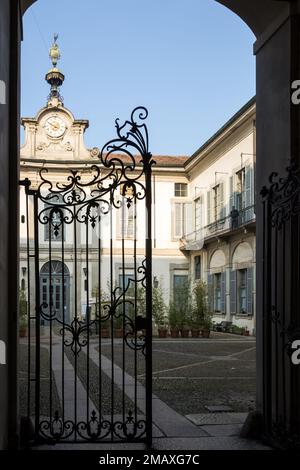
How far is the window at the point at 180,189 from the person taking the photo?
2822cm

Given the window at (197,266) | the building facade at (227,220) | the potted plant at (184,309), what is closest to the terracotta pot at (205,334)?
the potted plant at (184,309)

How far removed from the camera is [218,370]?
1135 centimetres

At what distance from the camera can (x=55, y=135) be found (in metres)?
26.3

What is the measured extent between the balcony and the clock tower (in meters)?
5.57

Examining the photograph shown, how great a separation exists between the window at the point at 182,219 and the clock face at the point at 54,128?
19.7 ft

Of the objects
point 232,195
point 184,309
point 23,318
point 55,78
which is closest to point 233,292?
point 184,309

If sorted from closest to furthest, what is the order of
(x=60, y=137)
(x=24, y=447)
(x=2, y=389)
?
1. (x=2, y=389)
2. (x=24, y=447)
3. (x=60, y=137)

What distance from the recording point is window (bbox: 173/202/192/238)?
27.7 meters

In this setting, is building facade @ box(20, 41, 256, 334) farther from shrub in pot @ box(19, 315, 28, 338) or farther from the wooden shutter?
shrub in pot @ box(19, 315, 28, 338)

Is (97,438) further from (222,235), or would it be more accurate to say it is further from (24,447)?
(222,235)

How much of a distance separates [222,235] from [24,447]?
1896 cm

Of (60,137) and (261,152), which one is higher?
(60,137)

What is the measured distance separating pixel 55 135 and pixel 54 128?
0.30 meters
